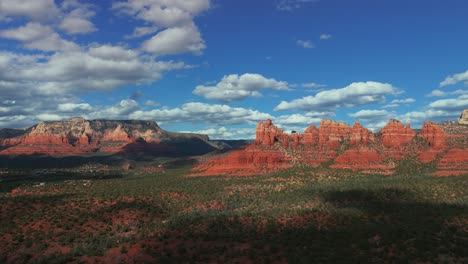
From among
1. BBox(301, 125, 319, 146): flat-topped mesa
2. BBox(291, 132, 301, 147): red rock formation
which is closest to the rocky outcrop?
BBox(301, 125, 319, 146): flat-topped mesa

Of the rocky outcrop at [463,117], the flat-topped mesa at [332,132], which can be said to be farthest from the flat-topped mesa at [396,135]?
the rocky outcrop at [463,117]

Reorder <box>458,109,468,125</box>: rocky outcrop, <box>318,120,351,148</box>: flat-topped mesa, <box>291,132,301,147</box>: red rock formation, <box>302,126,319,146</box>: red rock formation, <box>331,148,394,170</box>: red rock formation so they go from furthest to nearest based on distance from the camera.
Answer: <box>458,109,468,125</box>: rocky outcrop < <box>291,132,301,147</box>: red rock formation < <box>302,126,319,146</box>: red rock formation < <box>318,120,351,148</box>: flat-topped mesa < <box>331,148,394,170</box>: red rock formation

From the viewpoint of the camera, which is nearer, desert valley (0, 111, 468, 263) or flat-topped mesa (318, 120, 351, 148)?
desert valley (0, 111, 468, 263)

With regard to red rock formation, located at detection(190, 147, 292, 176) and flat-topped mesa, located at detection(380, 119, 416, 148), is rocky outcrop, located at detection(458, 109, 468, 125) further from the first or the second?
red rock formation, located at detection(190, 147, 292, 176)

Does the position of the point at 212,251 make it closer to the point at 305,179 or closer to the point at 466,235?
the point at 466,235

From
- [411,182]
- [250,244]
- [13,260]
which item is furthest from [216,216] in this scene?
[411,182]

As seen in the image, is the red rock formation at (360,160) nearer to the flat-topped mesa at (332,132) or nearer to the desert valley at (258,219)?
the desert valley at (258,219)

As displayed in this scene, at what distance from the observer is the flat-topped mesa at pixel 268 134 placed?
135125 millimetres

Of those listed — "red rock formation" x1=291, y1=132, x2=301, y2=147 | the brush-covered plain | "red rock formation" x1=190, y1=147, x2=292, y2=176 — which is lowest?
the brush-covered plain

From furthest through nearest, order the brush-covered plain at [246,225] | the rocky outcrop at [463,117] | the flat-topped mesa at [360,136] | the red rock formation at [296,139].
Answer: the rocky outcrop at [463,117]
the red rock formation at [296,139]
the flat-topped mesa at [360,136]
the brush-covered plain at [246,225]

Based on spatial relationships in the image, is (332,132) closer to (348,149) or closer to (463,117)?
(348,149)

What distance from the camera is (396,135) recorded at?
121688mm

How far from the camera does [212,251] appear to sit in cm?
4375

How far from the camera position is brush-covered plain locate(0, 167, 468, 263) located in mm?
39906
